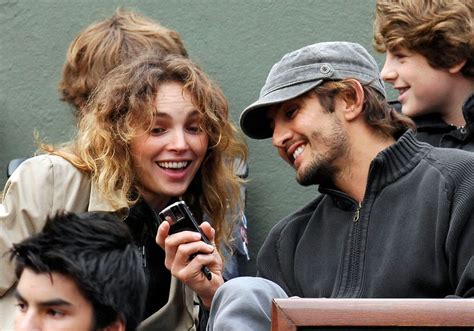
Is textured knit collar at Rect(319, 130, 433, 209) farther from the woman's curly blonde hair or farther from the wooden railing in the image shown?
the wooden railing

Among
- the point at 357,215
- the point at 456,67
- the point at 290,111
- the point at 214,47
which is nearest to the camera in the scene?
the point at 357,215

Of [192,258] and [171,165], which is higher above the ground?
[171,165]

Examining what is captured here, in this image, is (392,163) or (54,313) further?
(392,163)

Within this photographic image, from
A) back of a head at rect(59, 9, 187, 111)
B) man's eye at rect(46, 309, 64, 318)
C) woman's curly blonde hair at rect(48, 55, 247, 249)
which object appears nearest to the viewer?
man's eye at rect(46, 309, 64, 318)

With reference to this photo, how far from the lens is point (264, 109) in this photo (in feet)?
14.4

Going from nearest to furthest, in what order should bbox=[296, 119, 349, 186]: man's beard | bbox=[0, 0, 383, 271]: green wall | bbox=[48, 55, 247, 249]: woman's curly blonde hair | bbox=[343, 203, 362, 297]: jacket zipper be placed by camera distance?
1. bbox=[343, 203, 362, 297]: jacket zipper
2. bbox=[296, 119, 349, 186]: man's beard
3. bbox=[48, 55, 247, 249]: woman's curly blonde hair
4. bbox=[0, 0, 383, 271]: green wall

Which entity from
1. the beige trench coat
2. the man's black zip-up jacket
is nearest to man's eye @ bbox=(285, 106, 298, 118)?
the man's black zip-up jacket

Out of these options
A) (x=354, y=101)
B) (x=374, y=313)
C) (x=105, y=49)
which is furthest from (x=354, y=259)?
(x=105, y=49)

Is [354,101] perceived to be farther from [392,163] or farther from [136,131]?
[136,131]

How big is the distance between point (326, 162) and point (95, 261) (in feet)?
3.71

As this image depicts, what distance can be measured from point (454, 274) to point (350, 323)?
0.62 meters

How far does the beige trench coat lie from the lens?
14.2ft

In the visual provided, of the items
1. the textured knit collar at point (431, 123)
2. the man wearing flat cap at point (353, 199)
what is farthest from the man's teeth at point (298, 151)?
the textured knit collar at point (431, 123)

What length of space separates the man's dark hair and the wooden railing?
40 cm
